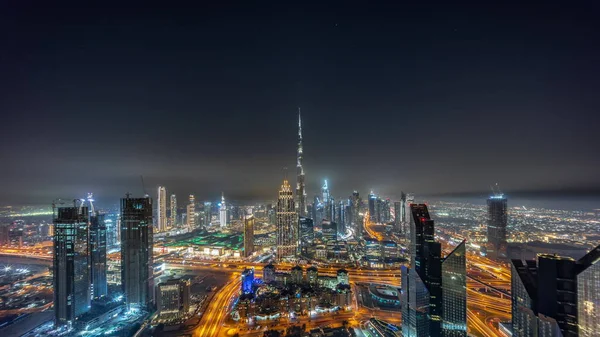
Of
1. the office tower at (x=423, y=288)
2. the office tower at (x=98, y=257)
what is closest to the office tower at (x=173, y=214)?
the office tower at (x=98, y=257)

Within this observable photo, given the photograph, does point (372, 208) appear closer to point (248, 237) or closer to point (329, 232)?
point (329, 232)

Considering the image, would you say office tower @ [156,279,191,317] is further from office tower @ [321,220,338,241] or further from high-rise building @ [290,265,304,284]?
office tower @ [321,220,338,241]

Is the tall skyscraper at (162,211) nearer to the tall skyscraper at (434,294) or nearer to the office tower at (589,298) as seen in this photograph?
the tall skyscraper at (434,294)

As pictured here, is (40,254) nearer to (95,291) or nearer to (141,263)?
(95,291)

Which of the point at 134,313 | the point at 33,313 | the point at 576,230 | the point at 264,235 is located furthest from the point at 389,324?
the point at 264,235

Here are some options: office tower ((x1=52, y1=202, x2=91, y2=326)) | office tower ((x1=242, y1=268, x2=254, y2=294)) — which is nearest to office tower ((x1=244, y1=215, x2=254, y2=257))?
office tower ((x1=242, y1=268, x2=254, y2=294))
